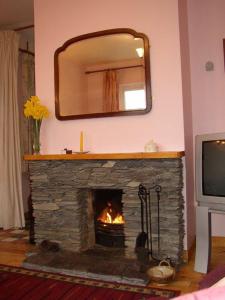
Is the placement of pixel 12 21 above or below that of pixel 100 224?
above

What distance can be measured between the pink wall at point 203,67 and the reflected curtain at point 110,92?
2.78 ft

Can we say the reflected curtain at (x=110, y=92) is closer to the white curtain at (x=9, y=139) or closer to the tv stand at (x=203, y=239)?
the tv stand at (x=203, y=239)

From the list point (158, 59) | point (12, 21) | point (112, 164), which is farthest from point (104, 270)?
point (12, 21)

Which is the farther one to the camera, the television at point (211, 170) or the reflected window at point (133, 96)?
the reflected window at point (133, 96)

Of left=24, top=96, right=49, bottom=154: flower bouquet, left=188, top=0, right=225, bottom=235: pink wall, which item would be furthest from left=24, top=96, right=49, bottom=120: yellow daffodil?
left=188, top=0, right=225, bottom=235: pink wall

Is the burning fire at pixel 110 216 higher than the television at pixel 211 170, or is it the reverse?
the television at pixel 211 170

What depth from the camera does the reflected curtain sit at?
8.96 ft

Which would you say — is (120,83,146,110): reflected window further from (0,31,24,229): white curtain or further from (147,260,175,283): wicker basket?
(0,31,24,229): white curtain

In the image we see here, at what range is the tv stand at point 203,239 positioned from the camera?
231 cm

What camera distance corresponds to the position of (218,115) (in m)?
2.99

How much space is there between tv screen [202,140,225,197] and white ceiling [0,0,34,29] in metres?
2.58

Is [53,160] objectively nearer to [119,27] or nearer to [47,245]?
[47,245]

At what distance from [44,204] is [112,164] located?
2.71 feet

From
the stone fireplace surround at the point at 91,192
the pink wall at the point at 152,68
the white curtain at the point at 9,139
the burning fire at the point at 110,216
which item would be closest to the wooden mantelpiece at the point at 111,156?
the stone fireplace surround at the point at 91,192
